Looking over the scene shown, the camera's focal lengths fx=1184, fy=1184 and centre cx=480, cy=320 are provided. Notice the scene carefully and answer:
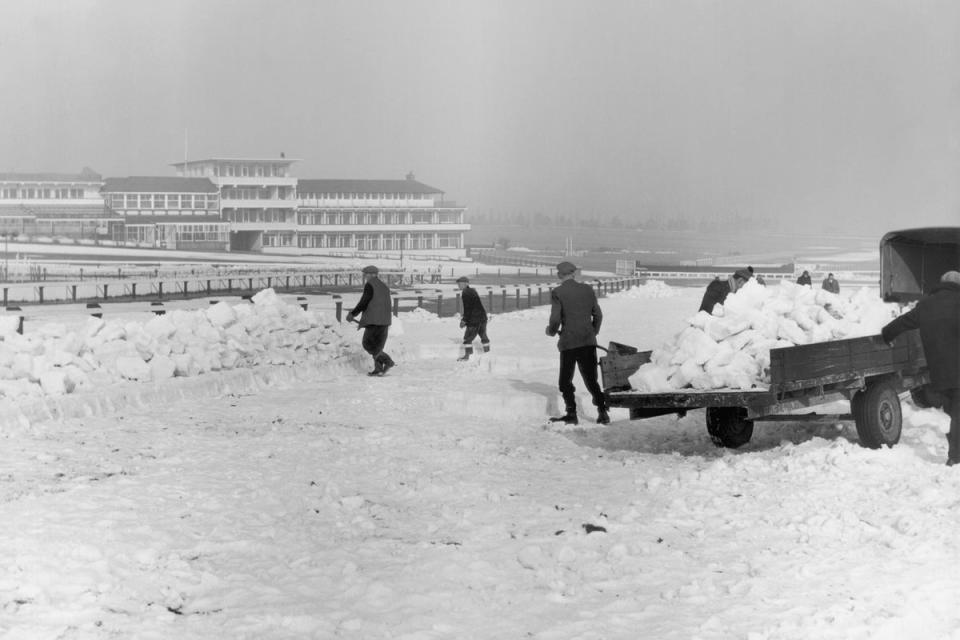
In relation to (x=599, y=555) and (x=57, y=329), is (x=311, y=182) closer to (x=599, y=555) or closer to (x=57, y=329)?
(x=57, y=329)

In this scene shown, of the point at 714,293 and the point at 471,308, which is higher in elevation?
the point at 714,293

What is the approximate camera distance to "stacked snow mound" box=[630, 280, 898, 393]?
1028cm

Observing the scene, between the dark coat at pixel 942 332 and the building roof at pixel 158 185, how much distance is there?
379 feet

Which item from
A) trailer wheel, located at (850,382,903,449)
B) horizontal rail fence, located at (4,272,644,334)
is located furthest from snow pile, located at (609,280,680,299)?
trailer wheel, located at (850,382,903,449)

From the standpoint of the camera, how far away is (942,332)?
9414 millimetres

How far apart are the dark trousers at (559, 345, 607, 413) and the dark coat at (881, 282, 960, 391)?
3.75m

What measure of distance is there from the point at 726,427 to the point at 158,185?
11487 centimetres

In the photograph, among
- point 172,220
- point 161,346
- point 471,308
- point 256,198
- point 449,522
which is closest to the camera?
point 449,522

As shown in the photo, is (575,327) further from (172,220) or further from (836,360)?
(172,220)

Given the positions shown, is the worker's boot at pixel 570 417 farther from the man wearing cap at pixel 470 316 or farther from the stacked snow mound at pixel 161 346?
the man wearing cap at pixel 470 316

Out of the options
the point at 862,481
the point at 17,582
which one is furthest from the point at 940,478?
the point at 17,582

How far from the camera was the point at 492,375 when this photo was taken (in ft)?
56.9

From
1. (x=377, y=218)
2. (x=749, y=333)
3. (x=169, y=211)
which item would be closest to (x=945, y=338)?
(x=749, y=333)

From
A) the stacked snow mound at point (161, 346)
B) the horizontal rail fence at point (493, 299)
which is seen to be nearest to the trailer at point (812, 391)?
the stacked snow mound at point (161, 346)
